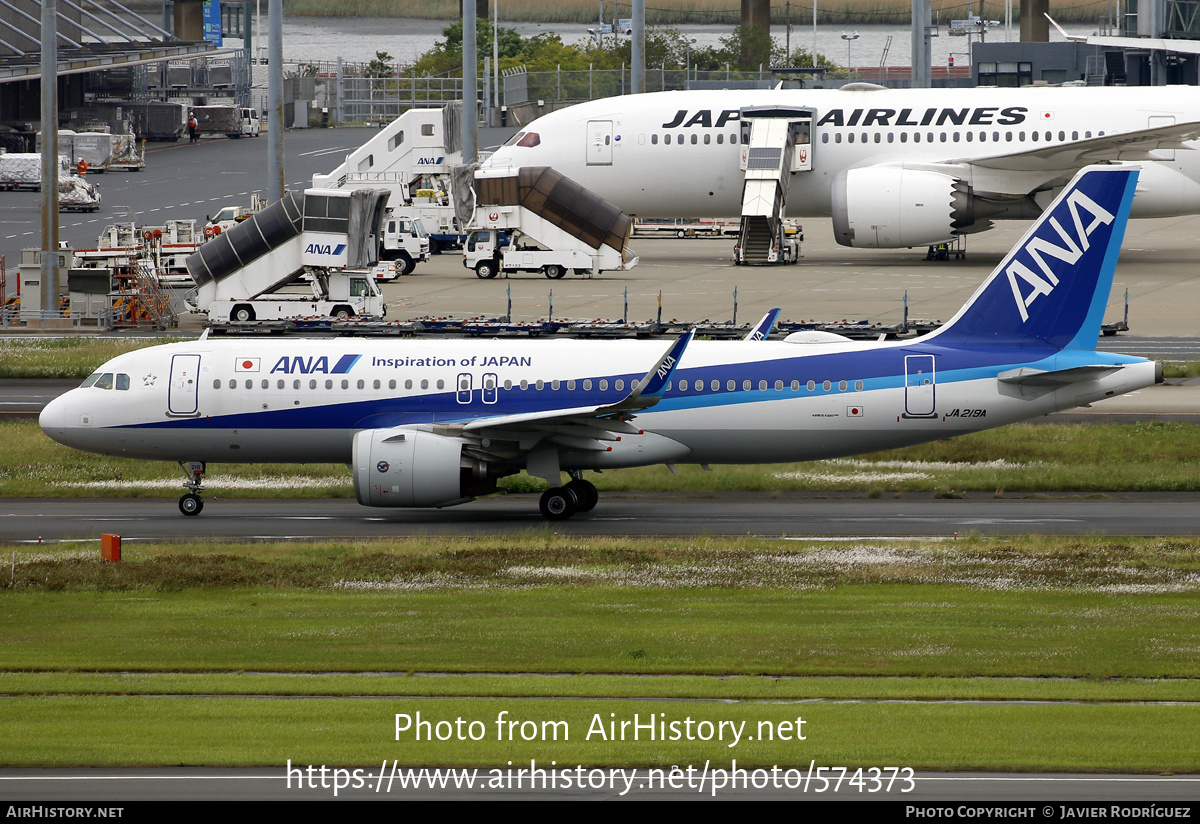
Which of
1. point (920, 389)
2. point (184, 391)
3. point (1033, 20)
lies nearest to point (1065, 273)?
point (920, 389)

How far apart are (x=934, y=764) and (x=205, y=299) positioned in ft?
160

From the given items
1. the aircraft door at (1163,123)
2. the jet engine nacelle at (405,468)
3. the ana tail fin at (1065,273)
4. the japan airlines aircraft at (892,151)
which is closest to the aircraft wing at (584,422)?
the jet engine nacelle at (405,468)

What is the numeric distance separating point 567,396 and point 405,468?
4229 millimetres

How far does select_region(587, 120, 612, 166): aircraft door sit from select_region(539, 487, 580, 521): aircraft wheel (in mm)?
43150

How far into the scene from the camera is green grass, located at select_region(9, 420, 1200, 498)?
117 ft

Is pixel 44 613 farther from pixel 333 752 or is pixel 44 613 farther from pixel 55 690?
pixel 333 752

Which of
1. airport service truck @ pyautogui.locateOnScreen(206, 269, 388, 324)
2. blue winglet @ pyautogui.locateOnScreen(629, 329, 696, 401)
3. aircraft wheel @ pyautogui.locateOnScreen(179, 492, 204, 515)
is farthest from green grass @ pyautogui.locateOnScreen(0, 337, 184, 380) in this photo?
blue winglet @ pyautogui.locateOnScreen(629, 329, 696, 401)

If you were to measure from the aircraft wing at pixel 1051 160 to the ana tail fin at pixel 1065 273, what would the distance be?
3646 cm

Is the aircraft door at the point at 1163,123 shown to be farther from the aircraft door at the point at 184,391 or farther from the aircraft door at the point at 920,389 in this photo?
the aircraft door at the point at 184,391

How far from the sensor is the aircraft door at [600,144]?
72.8 m

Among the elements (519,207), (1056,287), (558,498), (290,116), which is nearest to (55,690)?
(558,498)

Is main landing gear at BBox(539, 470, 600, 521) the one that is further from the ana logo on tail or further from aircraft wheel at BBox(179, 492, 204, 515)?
the ana logo on tail

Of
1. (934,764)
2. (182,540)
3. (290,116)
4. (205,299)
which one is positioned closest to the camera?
(934,764)

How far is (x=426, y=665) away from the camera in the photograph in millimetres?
20000
